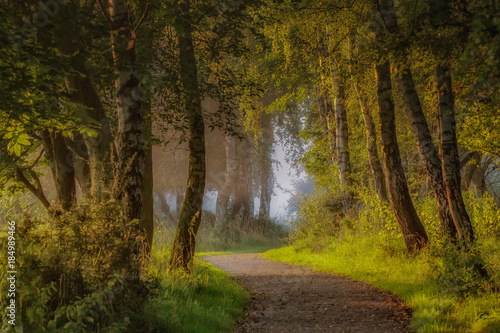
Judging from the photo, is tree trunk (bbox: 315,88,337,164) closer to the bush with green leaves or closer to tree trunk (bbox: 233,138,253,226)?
tree trunk (bbox: 233,138,253,226)

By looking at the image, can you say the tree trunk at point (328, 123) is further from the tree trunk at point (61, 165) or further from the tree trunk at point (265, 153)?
the tree trunk at point (265, 153)

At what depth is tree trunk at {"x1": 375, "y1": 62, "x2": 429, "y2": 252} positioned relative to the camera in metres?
9.47

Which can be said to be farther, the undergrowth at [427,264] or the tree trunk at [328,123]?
the tree trunk at [328,123]

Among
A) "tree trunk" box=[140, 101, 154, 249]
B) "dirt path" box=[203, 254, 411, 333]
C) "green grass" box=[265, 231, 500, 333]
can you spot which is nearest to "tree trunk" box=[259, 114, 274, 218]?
"green grass" box=[265, 231, 500, 333]

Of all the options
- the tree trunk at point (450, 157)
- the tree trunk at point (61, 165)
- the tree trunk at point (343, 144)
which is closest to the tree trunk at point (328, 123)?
the tree trunk at point (343, 144)

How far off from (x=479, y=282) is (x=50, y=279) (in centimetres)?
603

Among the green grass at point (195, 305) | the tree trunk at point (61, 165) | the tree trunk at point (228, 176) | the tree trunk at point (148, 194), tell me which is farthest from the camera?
the tree trunk at point (228, 176)

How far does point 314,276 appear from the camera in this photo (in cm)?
1061

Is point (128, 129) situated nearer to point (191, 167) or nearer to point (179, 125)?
point (191, 167)

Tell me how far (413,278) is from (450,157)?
256cm

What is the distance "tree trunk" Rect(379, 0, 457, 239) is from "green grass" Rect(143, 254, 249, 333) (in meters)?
4.10

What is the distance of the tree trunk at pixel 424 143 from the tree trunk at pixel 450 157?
1.00 feet

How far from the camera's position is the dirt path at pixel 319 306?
614cm

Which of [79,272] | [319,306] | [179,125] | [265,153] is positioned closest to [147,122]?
[179,125]
